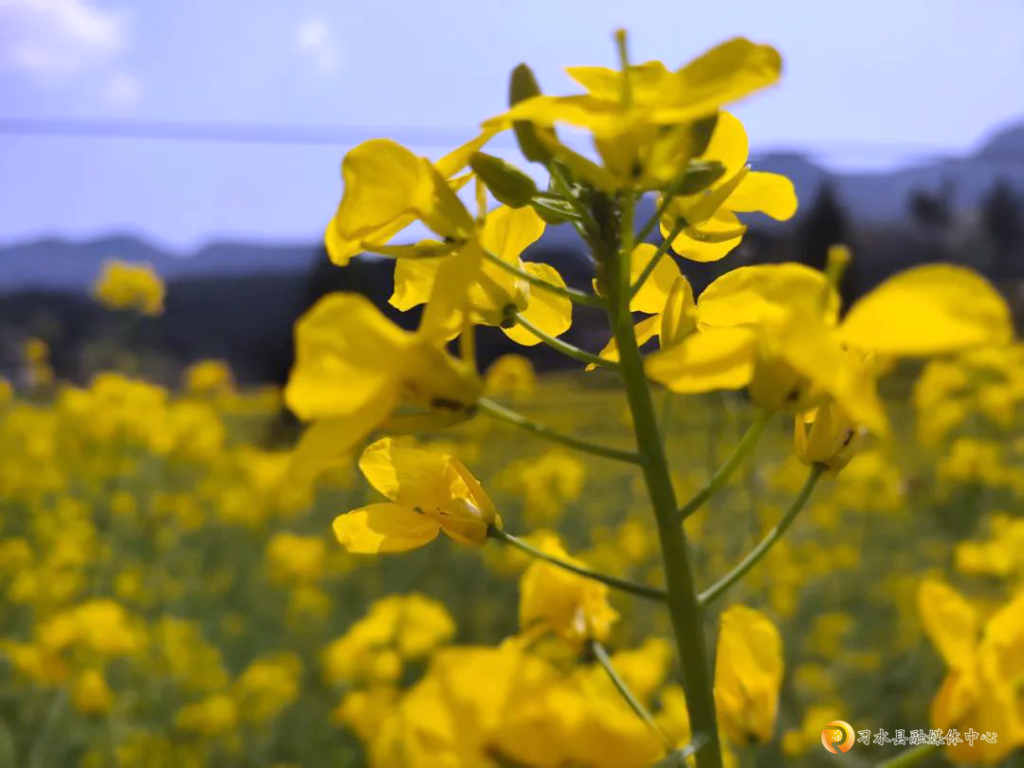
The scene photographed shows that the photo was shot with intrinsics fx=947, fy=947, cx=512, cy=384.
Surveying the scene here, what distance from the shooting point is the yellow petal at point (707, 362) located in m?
0.65

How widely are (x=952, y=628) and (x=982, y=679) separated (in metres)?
0.05

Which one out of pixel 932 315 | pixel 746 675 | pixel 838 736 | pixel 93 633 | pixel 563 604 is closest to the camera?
pixel 932 315

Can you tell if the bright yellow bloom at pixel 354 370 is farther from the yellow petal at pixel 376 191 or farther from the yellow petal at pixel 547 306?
the yellow petal at pixel 547 306

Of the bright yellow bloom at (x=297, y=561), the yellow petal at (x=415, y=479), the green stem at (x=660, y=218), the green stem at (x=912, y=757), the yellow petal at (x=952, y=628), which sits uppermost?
the green stem at (x=660, y=218)

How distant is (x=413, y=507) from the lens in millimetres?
860

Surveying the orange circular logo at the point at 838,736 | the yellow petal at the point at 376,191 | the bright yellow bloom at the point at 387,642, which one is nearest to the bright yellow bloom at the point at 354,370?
the yellow petal at the point at 376,191

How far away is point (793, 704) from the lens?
401 centimetres

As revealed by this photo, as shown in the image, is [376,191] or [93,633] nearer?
[376,191]

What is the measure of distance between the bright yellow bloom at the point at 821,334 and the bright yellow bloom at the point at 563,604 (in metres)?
0.42

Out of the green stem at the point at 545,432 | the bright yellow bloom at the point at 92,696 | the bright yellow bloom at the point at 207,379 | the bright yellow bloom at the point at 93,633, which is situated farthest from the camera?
the bright yellow bloom at the point at 207,379

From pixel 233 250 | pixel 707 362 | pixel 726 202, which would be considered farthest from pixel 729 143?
pixel 233 250

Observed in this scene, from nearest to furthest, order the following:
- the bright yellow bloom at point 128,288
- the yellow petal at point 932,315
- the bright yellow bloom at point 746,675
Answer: the yellow petal at point 932,315 < the bright yellow bloom at point 746,675 < the bright yellow bloom at point 128,288

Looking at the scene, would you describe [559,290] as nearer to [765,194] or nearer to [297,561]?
[765,194]

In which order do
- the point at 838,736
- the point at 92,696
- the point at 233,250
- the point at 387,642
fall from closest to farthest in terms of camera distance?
the point at 838,736 → the point at 92,696 → the point at 387,642 → the point at 233,250
